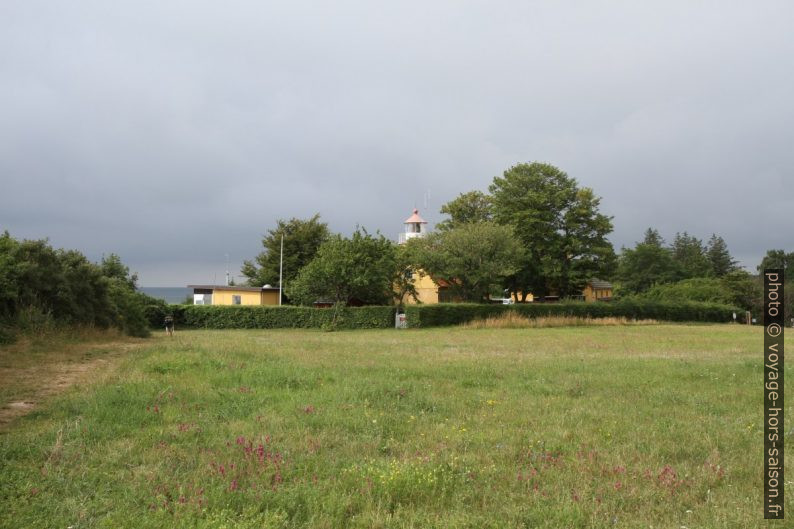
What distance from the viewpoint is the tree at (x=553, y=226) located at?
55.5 metres

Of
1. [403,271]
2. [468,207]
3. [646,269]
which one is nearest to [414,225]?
[468,207]

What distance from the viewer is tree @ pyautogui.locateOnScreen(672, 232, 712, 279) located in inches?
3792

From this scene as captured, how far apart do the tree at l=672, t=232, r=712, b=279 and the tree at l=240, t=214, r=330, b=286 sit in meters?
64.2

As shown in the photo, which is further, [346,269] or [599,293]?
[599,293]

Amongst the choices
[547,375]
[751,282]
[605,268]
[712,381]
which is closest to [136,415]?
[547,375]

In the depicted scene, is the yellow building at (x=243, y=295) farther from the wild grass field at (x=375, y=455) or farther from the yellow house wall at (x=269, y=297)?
the wild grass field at (x=375, y=455)

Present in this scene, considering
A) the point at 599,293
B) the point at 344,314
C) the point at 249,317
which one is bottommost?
the point at 249,317

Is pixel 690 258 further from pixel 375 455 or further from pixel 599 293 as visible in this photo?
pixel 375 455

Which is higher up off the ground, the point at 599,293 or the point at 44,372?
the point at 599,293

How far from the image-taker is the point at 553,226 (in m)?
57.1

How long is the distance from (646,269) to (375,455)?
9745 cm

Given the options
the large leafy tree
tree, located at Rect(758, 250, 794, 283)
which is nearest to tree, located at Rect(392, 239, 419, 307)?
the large leafy tree

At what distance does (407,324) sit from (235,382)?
31.7 meters

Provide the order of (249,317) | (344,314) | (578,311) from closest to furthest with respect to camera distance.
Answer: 1. (344,314)
2. (249,317)
3. (578,311)
